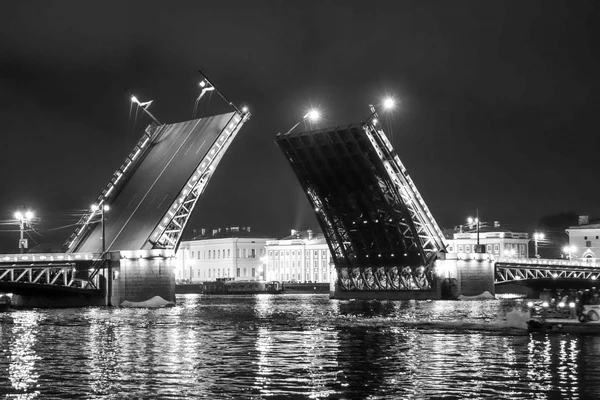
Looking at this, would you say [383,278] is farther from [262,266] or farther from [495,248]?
[262,266]

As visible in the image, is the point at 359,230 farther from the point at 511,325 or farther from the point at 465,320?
the point at 511,325

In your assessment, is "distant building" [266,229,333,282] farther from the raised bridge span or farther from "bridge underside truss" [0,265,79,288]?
"bridge underside truss" [0,265,79,288]

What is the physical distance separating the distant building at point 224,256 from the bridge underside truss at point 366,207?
80668 mm

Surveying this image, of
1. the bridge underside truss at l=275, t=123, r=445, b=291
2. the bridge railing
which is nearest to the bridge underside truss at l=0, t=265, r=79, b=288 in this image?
the bridge underside truss at l=275, t=123, r=445, b=291

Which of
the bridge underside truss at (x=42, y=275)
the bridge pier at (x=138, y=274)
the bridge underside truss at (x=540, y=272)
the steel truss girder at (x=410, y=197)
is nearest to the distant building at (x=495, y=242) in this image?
the bridge underside truss at (x=540, y=272)

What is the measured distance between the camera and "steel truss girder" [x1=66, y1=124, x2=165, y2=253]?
6056cm

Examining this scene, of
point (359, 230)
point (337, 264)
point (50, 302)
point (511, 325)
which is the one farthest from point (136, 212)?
point (511, 325)

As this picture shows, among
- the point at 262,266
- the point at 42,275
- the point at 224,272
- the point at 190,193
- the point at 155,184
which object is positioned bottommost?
the point at 42,275

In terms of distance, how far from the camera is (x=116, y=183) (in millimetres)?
60750

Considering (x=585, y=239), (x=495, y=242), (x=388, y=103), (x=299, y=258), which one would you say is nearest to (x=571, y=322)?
(x=388, y=103)

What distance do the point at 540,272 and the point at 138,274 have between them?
34683mm

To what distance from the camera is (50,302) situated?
61844 millimetres

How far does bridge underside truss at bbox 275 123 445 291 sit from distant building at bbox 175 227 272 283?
8067 cm

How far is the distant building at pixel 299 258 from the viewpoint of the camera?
13975 cm
